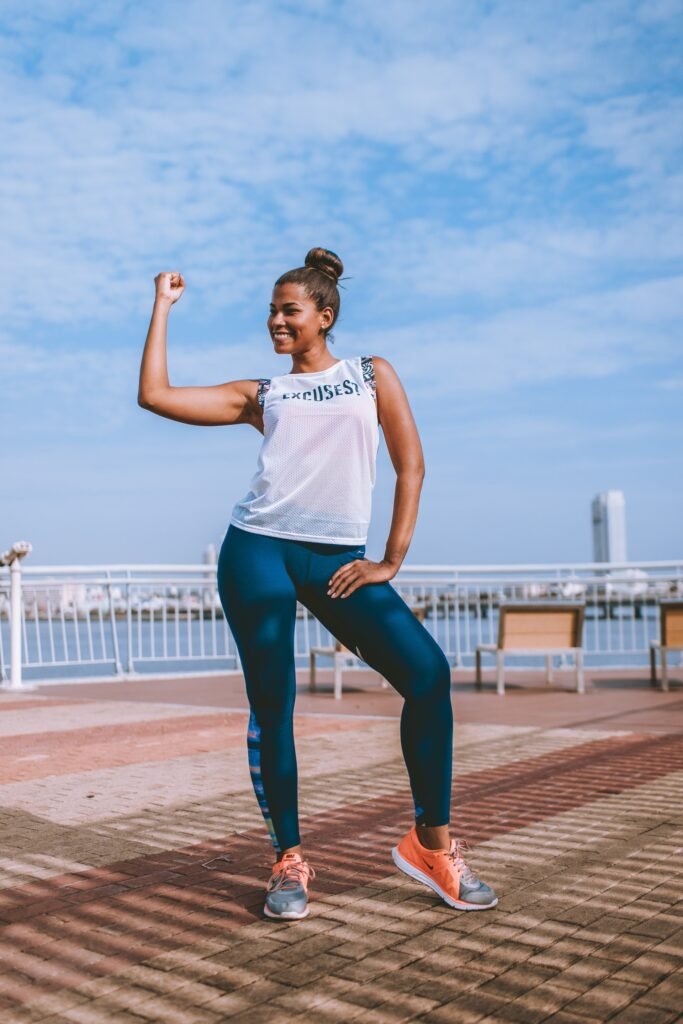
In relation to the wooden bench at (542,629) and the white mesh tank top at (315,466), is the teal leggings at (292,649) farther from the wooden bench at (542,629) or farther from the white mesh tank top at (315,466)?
the wooden bench at (542,629)

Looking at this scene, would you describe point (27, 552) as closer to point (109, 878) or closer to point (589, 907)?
point (109, 878)

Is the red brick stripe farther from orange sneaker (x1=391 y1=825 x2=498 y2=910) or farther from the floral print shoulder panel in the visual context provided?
the floral print shoulder panel

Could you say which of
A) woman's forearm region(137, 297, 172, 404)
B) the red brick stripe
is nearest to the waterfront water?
the red brick stripe

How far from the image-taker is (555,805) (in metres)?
4.73

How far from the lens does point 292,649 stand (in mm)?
3066

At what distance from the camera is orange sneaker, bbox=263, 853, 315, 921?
3.02 meters

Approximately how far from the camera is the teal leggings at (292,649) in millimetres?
2998

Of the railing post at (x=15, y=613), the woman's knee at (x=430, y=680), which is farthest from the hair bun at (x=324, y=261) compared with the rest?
the railing post at (x=15, y=613)

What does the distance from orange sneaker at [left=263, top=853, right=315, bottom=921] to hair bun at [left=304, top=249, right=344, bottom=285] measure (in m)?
1.78

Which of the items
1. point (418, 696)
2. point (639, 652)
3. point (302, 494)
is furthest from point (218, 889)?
point (639, 652)

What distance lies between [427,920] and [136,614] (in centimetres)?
1059

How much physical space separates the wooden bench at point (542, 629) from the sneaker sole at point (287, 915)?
755 cm

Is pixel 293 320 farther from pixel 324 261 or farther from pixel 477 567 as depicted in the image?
pixel 477 567

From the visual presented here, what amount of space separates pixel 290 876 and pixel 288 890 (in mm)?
43
